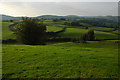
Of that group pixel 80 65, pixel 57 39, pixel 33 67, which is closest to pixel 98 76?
pixel 80 65

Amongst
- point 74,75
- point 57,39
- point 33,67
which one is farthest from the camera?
point 57,39

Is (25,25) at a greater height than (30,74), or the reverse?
(25,25)

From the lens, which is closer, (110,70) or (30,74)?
(30,74)

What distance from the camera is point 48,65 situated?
12117 mm

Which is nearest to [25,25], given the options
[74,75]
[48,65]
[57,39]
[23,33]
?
[23,33]

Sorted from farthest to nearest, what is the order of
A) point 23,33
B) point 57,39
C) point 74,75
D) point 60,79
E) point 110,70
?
point 57,39
point 23,33
point 110,70
point 74,75
point 60,79

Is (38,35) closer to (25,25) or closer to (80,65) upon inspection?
(25,25)

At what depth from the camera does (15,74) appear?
33.4 feet

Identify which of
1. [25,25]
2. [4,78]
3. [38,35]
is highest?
[25,25]

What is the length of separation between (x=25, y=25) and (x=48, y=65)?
3000 cm

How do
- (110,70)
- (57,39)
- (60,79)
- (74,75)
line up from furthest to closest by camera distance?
1. (57,39)
2. (110,70)
3. (74,75)
4. (60,79)

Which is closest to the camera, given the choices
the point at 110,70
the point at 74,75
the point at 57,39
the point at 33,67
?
the point at 74,75

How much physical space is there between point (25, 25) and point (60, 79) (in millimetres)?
33113

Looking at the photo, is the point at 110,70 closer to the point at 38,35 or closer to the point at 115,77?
the point at 115,77
